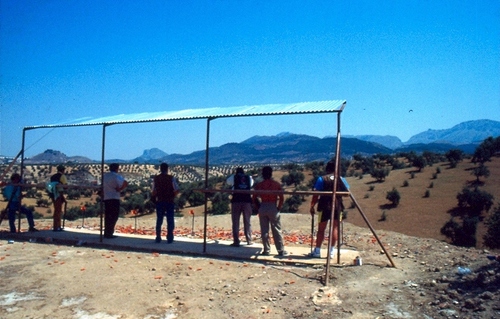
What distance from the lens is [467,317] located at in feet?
18.7

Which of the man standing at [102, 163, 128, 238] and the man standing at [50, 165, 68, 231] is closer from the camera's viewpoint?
the man standing at [102, 163, 128, 238]

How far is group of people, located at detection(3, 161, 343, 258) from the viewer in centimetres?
883

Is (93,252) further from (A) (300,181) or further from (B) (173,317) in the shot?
(A) (300,181)

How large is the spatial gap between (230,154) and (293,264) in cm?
13103

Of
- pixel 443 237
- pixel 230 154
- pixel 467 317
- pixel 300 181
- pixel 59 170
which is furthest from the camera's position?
pixel 230 154

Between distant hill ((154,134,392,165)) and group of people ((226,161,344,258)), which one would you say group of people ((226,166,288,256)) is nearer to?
group of people ((226,161,344,258))

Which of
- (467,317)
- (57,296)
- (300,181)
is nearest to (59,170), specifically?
(57,296)

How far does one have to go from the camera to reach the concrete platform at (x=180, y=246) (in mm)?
8969

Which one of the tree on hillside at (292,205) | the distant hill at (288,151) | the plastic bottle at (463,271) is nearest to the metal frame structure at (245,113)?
the plastic bottle at (463,271)

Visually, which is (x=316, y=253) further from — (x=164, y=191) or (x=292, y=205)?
(x=292, y=205)

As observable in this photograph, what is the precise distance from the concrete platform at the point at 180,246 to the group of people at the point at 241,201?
26 centimetres

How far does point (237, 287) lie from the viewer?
285 inches

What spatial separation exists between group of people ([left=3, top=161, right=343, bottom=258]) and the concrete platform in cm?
26

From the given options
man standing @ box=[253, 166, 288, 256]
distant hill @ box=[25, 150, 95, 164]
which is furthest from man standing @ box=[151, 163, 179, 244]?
distant hill @ box=[25, 150, 95, 164]
